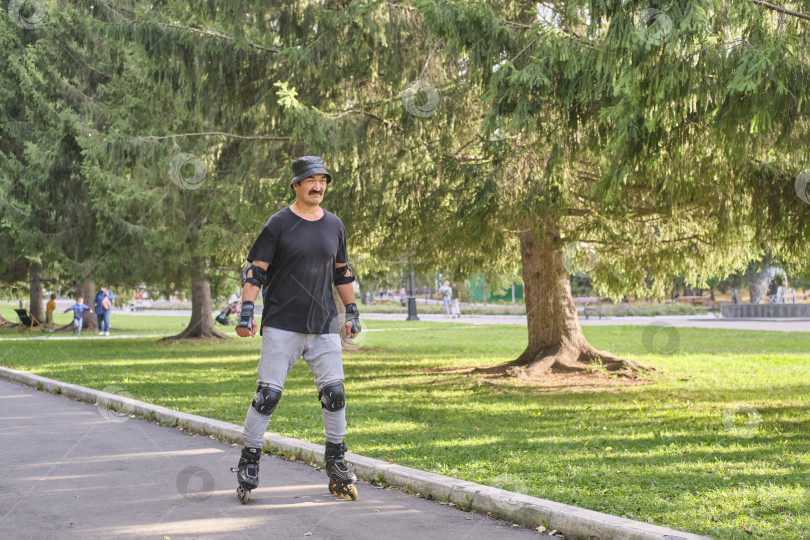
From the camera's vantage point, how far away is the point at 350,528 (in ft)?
17.1

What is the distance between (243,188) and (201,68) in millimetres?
2262

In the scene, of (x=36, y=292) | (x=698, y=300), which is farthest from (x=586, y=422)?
(x=698, y=300)

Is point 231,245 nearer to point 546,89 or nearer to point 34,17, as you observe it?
point 546,89

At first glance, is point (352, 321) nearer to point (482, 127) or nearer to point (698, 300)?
point (482, 127)

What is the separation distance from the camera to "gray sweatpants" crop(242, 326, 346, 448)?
579 cm

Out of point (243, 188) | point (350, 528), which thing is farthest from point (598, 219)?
point (350, 528)

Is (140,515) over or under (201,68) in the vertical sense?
under

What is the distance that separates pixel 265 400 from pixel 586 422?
4.75m

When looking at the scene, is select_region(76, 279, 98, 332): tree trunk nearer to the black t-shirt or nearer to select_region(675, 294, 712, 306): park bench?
the black t-shirt

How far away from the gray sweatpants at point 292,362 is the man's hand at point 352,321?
106 mm

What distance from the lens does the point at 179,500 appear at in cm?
597

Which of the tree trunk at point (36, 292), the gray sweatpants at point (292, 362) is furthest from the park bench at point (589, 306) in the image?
the gray sweatpants at point (292, 362)

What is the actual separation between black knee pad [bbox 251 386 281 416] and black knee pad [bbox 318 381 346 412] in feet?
1.03

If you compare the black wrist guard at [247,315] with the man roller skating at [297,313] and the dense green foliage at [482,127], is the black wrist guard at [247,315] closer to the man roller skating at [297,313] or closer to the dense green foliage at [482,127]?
the man roller skating at [297,313]
